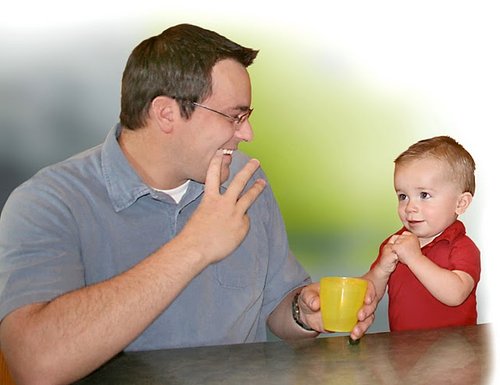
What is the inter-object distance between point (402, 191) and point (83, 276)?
892 mm

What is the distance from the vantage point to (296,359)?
1.41 meters

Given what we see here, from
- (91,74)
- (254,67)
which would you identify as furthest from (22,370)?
(254,67)

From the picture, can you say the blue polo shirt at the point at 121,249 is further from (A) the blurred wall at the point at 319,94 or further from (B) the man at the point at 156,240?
(A) the blurred wall at the point at 319,94

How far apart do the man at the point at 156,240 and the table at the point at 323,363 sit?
0.25ft

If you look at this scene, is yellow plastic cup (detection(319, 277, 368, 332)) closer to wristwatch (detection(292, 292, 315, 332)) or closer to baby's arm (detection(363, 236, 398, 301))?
wristwatch (detection(292, 292, 315, 332))

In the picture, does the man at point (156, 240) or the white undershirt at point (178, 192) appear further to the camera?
the white undershirt at point (178, 192)

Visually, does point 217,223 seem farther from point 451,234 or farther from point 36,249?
point 451,234

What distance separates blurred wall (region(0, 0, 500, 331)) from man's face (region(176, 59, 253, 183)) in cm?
108

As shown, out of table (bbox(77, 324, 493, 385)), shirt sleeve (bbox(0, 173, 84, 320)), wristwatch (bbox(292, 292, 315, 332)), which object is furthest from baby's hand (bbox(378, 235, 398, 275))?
shirt sleeve (bbox(0, 173, 84, 320))

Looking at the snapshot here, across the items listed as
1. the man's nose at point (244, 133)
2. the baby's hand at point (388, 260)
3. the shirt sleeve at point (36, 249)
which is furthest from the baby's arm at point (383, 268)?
the shirt sleeve at point (36, 249)

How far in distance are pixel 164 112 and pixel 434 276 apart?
0.71 metres

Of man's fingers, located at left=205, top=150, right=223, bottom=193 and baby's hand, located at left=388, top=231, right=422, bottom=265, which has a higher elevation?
man's fingers, located at left=205, top=150, right=223, bottom=193

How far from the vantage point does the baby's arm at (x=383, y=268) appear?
209 cm

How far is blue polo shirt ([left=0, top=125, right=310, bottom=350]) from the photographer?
1.58 m
